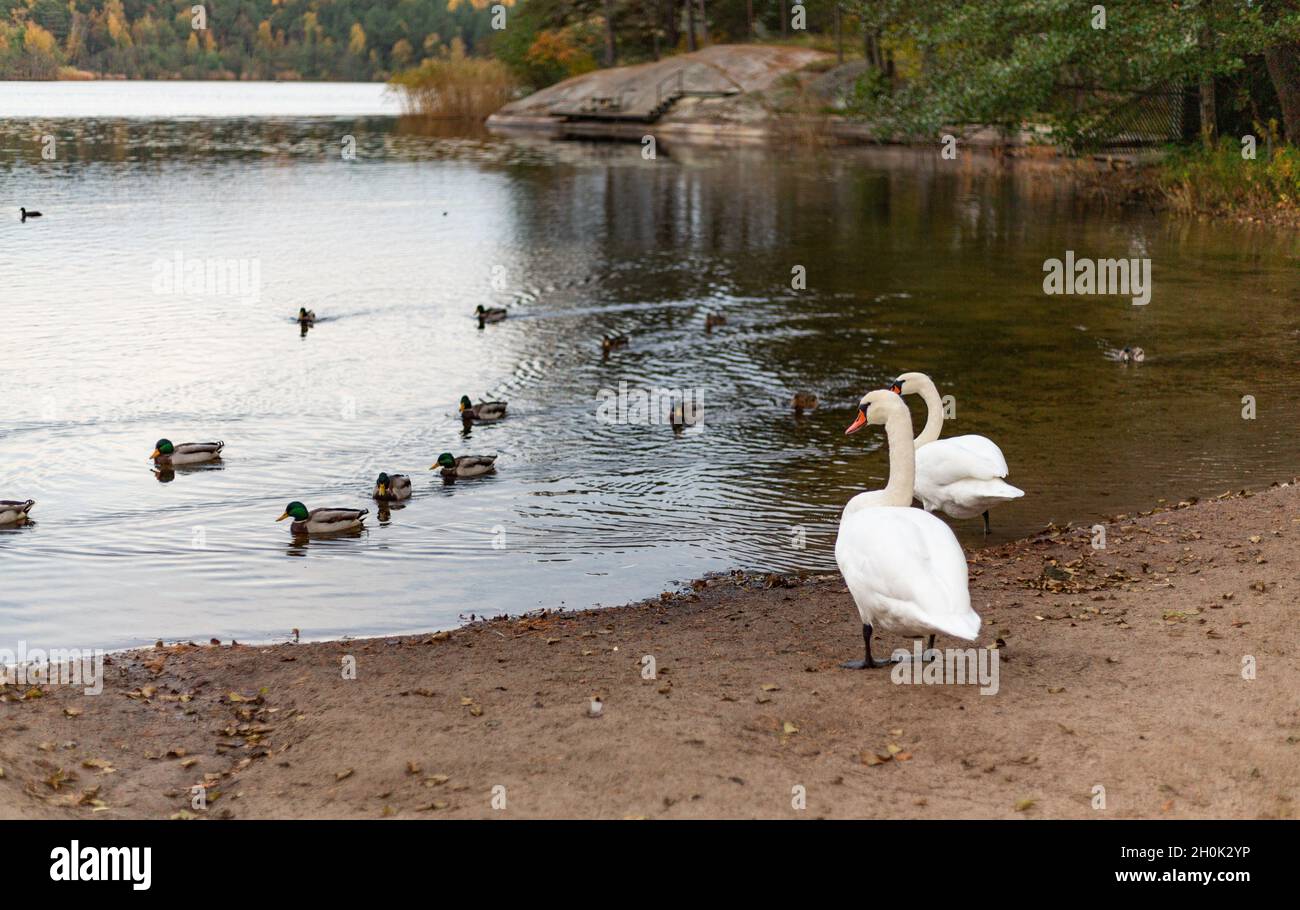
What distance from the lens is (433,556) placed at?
13578 mm

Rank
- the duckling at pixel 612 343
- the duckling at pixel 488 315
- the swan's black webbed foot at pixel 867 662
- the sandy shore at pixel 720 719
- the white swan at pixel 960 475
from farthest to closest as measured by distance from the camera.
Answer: the duckling at pixel 488 315, the duckling at pixel 612 343, the white swan at pixel 960 475, the swan's black webbed foot at pixel 867 662, the sandy shore at pixel 720 719

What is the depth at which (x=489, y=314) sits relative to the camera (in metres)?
26.4

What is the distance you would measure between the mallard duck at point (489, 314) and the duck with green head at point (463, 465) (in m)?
10.3

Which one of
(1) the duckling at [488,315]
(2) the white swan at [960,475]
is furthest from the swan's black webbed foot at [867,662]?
(1) the duckling at [488,315]

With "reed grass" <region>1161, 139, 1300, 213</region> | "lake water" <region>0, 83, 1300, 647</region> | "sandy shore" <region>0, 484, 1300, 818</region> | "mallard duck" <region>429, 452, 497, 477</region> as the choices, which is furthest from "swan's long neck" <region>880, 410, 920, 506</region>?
"reed grass" <region>1161, 139, 1300, 213</region>

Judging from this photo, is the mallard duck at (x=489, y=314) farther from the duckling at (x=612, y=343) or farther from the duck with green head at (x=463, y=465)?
the duck with green head at (x=463, y=465)

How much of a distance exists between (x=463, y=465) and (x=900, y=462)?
771cm

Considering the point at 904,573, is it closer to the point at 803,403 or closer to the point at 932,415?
the point at 932,415

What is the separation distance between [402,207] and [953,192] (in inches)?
762

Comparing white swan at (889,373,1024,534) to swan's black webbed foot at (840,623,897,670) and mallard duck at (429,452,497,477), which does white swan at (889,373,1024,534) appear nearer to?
swan's black webbed foot at (840,623,897,670)

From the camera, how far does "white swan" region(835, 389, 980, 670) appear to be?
25.9ft

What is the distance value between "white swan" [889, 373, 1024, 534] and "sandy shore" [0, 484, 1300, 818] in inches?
70.5

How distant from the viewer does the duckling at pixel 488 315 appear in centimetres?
2630
